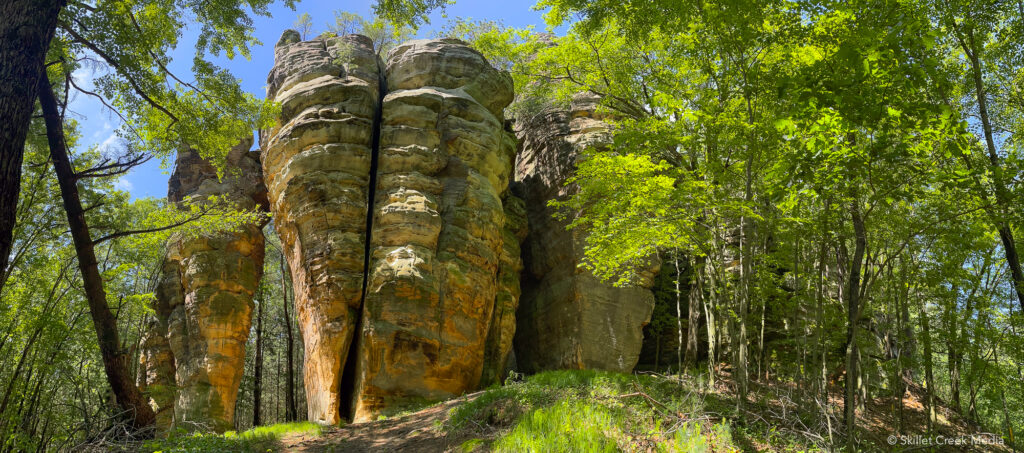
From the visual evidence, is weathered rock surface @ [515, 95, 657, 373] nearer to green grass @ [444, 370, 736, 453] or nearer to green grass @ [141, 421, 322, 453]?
green grass @ [444, 370, 736, 453]

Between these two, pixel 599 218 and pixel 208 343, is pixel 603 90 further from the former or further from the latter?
pixel 208 343

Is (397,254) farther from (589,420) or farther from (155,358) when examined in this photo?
(155,358)

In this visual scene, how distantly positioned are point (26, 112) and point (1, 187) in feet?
2.37

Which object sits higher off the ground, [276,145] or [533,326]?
[276,145]

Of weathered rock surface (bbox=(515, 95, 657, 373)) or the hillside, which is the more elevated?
weathered rock surface (bbox=(515, 95, 657, 373))

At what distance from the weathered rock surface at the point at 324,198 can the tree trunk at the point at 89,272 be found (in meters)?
7.30

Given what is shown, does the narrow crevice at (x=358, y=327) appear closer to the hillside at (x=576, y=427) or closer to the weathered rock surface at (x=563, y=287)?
the hillside at (x=576, y=427)

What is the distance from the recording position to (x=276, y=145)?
626 inches

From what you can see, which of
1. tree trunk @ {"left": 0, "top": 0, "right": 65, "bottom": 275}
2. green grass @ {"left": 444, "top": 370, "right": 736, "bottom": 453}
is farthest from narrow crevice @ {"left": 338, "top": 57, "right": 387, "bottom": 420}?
tree trunk @ {"left": 0, "top": 0, "right": 65, "bottom": 275}

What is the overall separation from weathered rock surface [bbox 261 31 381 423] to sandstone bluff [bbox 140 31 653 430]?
45 mm

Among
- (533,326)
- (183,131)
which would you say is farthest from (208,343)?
(183,131)

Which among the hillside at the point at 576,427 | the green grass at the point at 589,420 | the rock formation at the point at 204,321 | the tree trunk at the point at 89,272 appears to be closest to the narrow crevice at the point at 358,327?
the hillside at the point at 576,427

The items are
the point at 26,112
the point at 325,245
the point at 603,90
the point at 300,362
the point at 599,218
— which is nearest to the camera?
the point at 26,112

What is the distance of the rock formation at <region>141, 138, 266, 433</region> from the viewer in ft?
62.4
